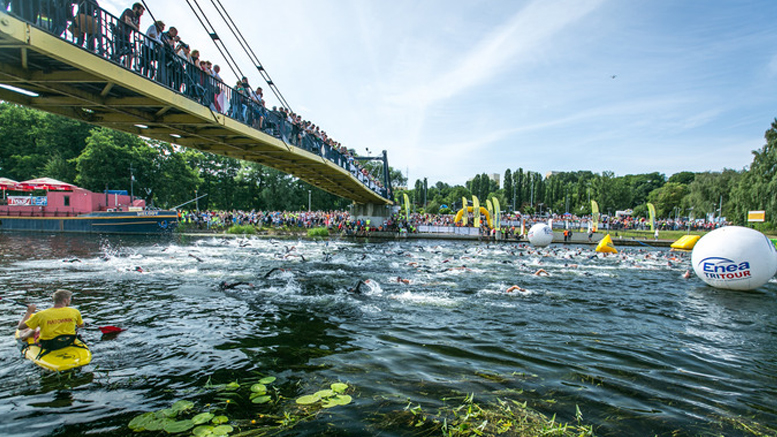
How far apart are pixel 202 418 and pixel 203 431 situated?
0.32 meters

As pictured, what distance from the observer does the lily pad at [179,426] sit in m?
4.60

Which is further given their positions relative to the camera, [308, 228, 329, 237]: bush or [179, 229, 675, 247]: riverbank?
[308, 228, 329, 237]: bush

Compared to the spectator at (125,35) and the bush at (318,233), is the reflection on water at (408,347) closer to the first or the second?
the spectator at (125,35)

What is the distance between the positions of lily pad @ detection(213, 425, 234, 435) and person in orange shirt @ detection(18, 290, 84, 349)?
13.5 feet

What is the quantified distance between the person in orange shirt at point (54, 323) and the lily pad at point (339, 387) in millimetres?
4875

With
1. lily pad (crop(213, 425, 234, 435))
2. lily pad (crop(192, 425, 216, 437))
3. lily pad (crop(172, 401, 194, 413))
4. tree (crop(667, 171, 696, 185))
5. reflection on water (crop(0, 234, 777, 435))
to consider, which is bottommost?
reflection on water (crop(0, 234, 777, 435))

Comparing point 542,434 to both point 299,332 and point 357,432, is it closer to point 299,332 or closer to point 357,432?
point 357,432

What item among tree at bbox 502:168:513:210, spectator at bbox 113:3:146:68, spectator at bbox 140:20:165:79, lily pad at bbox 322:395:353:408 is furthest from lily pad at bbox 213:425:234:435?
tree at bbox 502:168:513:210

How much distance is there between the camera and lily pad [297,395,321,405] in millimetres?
5465

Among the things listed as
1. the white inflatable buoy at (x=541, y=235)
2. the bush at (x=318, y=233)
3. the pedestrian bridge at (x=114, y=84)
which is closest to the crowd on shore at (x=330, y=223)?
the bush at (x=318, y=233)

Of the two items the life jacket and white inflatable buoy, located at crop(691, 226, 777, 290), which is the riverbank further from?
the life jacket

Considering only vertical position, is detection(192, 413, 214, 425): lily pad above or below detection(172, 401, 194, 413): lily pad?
above

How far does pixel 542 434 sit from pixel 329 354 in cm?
429

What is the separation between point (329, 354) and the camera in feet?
24.8
